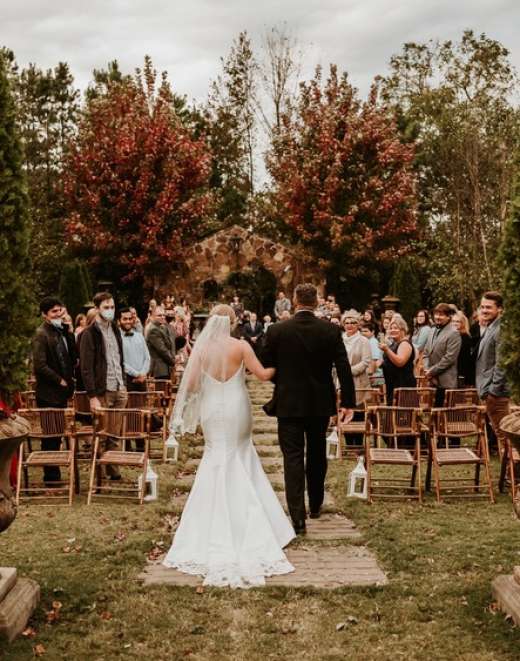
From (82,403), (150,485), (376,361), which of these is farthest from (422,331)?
(150,485)

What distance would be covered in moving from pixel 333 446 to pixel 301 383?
472 centimetres

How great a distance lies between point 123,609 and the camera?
5750mm

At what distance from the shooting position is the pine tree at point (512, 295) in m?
5.55

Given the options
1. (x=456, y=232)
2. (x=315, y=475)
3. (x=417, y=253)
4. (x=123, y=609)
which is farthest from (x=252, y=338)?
(x=123, y=609)

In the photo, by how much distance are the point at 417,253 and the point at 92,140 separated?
13114mm

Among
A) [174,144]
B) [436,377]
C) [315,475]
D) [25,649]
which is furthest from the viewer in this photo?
[174,144]

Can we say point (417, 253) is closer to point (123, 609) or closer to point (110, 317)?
point (110, 317)

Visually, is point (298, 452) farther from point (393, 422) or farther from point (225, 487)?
point (393, 422)

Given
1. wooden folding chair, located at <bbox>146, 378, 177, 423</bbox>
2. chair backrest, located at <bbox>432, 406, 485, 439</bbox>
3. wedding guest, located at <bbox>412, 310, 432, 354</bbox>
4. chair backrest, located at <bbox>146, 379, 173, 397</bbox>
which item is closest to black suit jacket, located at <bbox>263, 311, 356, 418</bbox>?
chair backrest, located at <bbox>432, 406, 485, 439</bbox>

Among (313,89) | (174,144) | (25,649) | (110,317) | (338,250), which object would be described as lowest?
(25,649)

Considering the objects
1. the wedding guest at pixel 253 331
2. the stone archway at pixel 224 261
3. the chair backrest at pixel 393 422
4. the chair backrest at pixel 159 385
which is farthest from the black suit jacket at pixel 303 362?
the stone archway at pixel 224 261

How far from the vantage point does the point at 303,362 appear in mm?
7730

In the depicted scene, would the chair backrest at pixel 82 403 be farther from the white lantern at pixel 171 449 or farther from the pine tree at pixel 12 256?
the pine tree at pixel 12 256

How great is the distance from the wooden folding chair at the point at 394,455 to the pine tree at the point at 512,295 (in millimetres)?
3348
